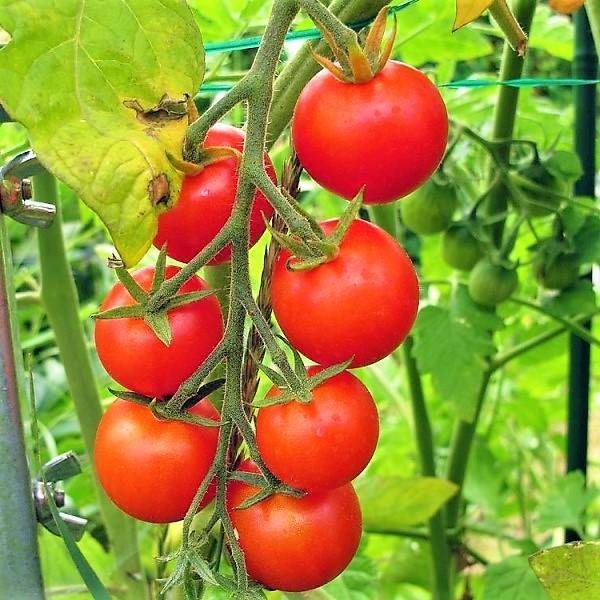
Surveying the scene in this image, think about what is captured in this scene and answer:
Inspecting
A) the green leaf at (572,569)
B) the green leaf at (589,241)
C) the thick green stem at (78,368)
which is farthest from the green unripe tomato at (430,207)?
the green leaf at (572,569)

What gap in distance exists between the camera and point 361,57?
0.40 m

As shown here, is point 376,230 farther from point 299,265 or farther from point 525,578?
point 525,578

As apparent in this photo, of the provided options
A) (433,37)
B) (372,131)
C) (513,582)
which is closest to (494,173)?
(433,37)

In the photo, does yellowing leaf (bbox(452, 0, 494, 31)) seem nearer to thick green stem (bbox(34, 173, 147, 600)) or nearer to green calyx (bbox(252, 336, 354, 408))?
green calyx (bbox(252, 336, 354, 408))

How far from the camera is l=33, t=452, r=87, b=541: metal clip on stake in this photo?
0.49 m

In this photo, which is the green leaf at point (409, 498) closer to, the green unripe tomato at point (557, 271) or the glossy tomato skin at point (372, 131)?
the green unripe tomato at point (557, 271)

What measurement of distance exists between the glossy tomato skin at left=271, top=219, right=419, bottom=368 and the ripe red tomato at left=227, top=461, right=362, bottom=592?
0.08m

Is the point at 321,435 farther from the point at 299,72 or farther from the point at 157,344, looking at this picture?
the point at 299,72

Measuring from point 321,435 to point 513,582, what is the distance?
1.82 feet

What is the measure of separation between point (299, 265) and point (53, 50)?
138 mm

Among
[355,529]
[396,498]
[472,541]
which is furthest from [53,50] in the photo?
[472,541]

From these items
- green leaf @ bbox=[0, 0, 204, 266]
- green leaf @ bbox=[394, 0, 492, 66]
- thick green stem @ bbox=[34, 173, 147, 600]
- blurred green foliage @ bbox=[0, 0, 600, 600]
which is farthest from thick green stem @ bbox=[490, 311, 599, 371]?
green leaf @ bbox=[0, 0, 204, 266]

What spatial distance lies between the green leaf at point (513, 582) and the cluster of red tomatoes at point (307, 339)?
18.2 inches

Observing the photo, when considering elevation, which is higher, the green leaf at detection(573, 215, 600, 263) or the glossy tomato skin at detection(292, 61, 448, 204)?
the glossy tomato skin at detection(292, 61, 448, 204)
